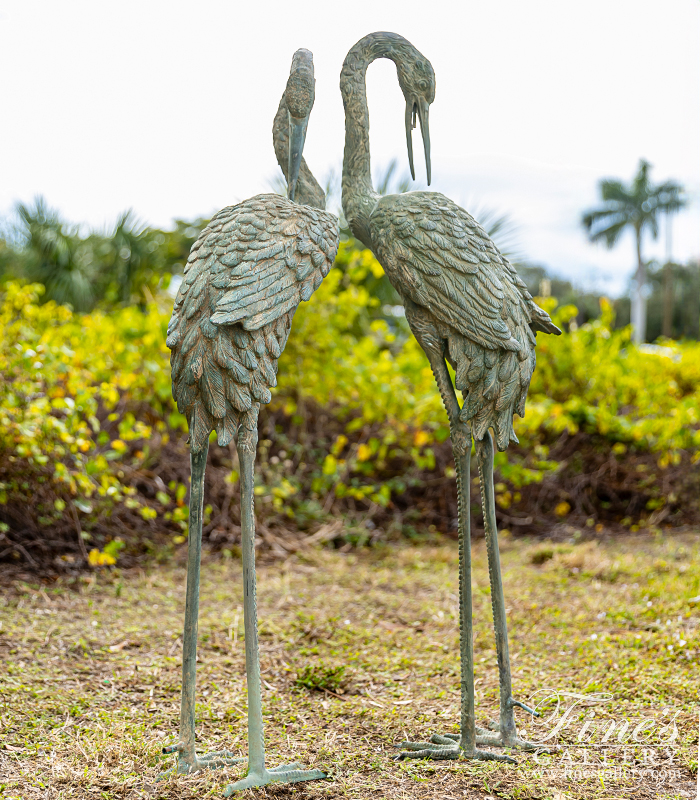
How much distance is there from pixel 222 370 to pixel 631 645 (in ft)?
8.54

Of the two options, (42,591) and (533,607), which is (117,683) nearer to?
(42,591)

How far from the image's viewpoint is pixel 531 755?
Answer: 8.25ft

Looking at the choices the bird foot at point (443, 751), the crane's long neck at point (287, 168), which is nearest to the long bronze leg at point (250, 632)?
the bird foot at point (443, 751)

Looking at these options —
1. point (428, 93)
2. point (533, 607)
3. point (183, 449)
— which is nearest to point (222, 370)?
point (428, 93)

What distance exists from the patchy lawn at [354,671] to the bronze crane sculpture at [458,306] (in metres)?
0.27

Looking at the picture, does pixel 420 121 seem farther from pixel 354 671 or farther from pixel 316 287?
pixel 354 671

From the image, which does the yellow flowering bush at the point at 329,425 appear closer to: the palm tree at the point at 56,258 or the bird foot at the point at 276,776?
the bird foot at the point at 276,776

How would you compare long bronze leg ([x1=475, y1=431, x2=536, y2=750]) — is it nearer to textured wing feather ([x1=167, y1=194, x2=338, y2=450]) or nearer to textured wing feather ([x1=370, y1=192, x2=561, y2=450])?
textured wing feather ([x1=370, y1=192, x2=561, y2=450])

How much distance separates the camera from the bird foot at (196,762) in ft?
7.49

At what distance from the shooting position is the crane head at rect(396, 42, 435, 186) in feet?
8.38

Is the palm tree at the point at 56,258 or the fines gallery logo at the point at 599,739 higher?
the palm tree at the point at 56,258

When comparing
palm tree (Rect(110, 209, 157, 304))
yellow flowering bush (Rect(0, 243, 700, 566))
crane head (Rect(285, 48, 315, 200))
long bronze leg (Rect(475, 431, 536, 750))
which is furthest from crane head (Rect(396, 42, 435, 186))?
palm tree (Rect(110, 209, 157, 304))

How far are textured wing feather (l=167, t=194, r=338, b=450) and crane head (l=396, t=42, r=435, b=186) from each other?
1.89 feet

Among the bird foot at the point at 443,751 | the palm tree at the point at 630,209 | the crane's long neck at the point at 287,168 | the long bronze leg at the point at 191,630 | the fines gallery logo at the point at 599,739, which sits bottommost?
the fines gallery logo at the point at 599,739
